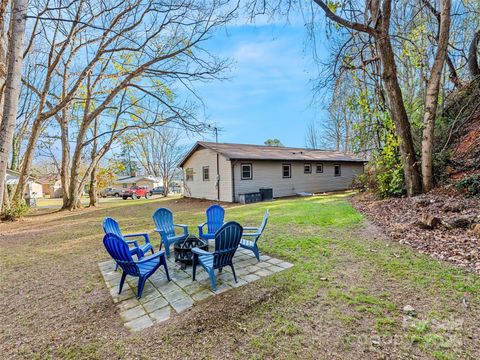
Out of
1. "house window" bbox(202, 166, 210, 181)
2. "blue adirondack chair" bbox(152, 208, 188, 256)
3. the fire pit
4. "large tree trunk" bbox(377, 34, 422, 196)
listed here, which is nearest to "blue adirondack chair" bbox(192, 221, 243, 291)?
the fire pit

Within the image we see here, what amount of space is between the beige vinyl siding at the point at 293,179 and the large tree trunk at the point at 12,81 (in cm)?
1128

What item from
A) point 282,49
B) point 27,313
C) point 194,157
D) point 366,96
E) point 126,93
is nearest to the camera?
point 27,313

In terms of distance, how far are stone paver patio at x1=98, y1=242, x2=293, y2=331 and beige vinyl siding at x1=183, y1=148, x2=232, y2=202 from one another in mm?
9849

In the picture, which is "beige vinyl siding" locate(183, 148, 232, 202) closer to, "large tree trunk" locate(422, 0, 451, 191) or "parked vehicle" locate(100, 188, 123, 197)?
"large tree trunk" locate(422, 0, 451, 191)

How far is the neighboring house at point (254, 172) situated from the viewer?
14000 millimetres

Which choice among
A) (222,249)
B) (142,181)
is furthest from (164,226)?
(142,181)

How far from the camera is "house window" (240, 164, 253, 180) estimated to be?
1414 cm

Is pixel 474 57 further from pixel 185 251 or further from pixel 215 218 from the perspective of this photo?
pixel 185 251

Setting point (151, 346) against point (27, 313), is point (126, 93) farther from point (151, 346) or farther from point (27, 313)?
point (151, 346)

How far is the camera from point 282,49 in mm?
7297

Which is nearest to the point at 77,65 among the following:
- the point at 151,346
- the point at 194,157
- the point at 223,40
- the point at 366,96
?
the point at 194,157

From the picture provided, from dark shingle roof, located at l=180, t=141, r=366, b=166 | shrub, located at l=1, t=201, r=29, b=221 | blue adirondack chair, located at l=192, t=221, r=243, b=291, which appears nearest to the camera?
blue adirondack chair, located at l=192, t=221, r=243, b=291

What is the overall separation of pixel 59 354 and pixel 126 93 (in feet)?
48.4

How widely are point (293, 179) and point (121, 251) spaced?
47.7 feet
